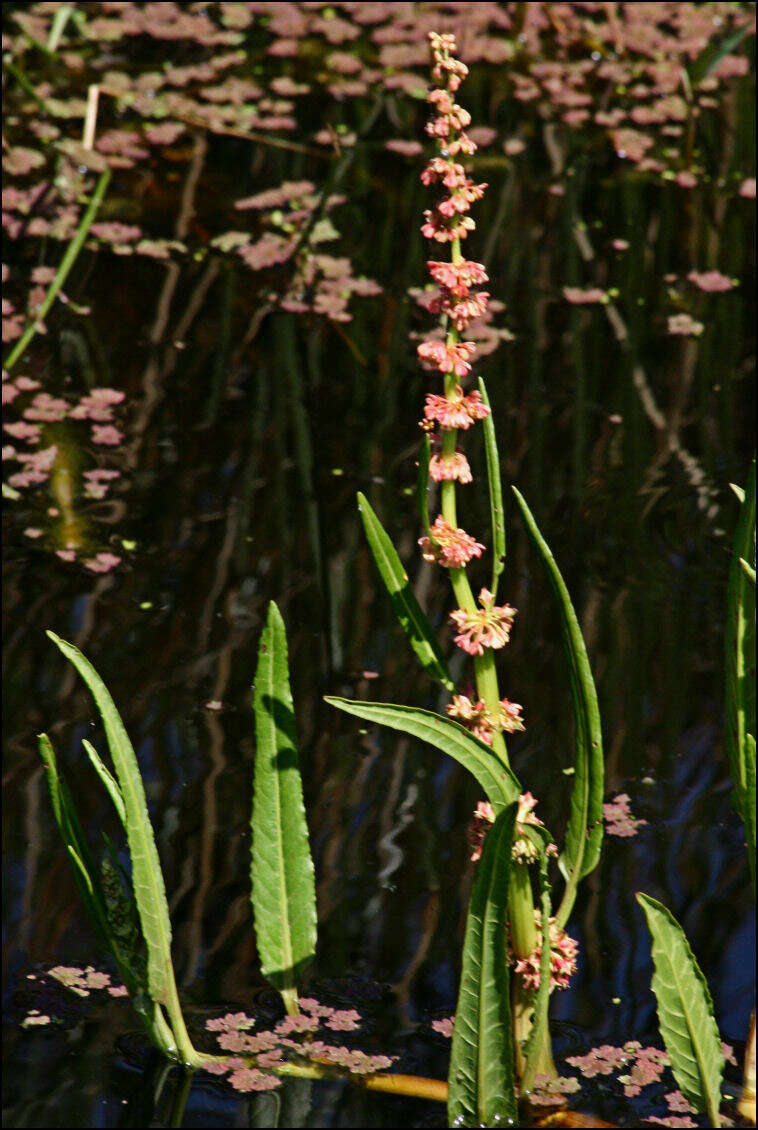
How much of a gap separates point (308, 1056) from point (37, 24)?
4190 millimetres

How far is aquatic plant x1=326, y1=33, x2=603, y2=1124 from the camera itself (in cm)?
133

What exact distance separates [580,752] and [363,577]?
1.16 m

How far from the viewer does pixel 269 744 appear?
1506 mm

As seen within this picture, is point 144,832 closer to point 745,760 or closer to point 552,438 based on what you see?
point 745,760

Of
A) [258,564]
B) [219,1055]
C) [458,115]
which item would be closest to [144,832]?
[219,1055]

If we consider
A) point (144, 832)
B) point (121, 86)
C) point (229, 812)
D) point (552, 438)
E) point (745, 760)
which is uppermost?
point (121, 86)

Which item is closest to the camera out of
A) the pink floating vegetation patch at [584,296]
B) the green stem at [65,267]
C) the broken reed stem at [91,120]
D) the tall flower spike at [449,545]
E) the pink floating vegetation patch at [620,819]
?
the tall flower spike at [449,545]

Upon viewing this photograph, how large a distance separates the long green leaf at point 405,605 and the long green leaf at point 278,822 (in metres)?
0.12

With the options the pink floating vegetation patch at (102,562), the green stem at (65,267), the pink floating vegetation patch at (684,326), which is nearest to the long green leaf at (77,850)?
the pink floating vegetation patch at (102,562)

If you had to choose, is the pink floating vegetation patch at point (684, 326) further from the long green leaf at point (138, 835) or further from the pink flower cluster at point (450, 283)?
the long green leaf at point (138, 835)

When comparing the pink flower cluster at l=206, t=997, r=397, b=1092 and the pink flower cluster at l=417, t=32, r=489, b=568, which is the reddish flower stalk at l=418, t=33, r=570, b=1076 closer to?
the pink flower cluster at l=417, t=32, r=489, b=568

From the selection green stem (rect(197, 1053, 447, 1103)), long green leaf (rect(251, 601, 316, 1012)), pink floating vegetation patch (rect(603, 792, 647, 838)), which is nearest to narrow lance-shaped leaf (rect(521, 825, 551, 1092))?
green stem (rect(197, 1053, 447, 1103))

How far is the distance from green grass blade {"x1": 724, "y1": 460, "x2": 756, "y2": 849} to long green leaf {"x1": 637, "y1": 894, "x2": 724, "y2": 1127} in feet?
0.35

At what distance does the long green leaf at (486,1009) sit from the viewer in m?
1.31
